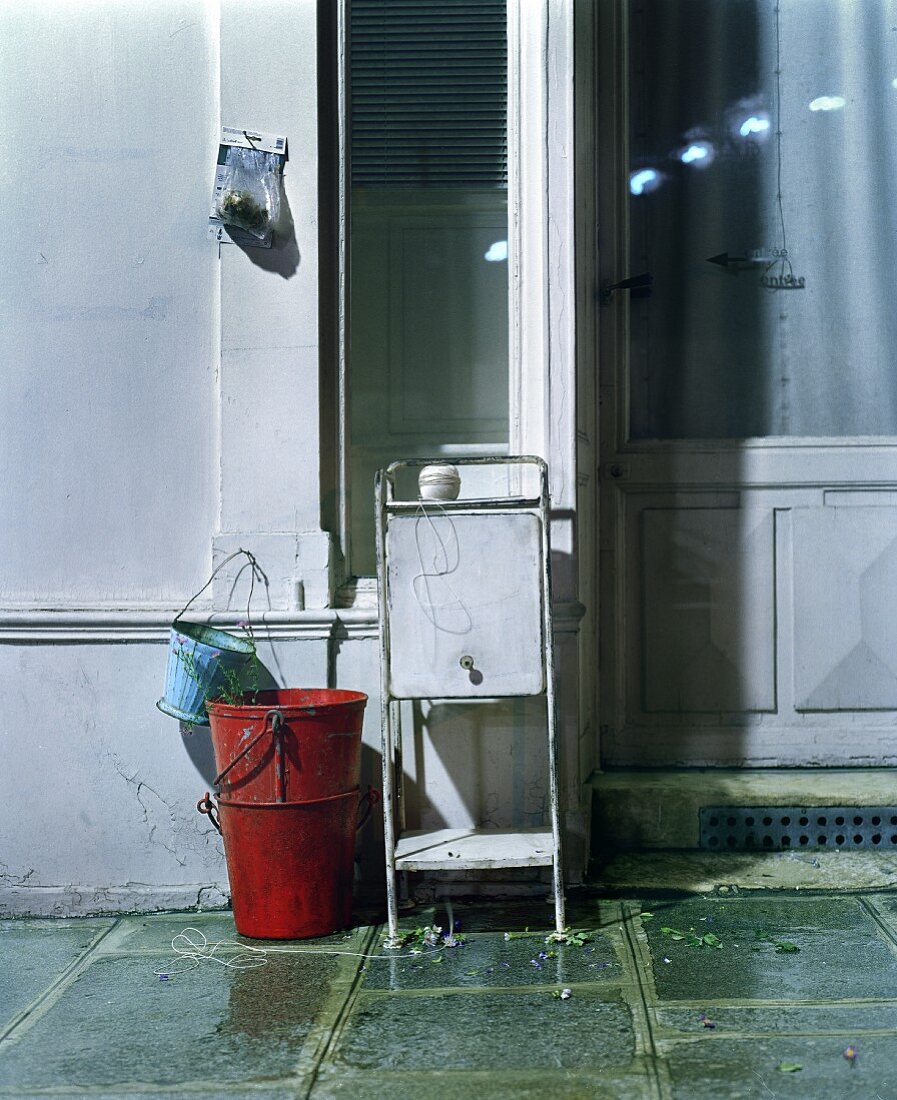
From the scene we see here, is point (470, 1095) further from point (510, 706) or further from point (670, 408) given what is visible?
point (670, 408)

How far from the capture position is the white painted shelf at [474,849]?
3182 mm

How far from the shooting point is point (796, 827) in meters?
3.82

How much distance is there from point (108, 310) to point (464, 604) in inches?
60.6

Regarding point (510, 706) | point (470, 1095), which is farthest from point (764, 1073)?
point (510, 706)

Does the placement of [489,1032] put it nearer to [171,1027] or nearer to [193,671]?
[171,1027]

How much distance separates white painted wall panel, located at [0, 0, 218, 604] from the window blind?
4.05 feet

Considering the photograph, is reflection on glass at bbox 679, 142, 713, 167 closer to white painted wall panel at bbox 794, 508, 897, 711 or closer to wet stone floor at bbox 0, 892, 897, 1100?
white painted wall panel at bbox 794, 508, 897, 711

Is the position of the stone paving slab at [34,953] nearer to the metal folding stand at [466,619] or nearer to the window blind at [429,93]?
the metal folding stand at [466,619]

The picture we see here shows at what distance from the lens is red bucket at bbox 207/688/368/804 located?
3.21 m

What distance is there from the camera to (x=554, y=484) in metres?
3.63

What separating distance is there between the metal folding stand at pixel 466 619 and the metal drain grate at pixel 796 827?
828mm

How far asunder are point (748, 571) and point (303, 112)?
2.22m

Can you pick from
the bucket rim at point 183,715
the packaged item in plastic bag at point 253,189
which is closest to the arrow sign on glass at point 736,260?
the packaged item in plastic bag at point 253,189

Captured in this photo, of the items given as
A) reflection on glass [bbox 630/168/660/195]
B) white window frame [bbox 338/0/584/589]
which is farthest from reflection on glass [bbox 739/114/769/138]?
white window frame [bbox 338/0/584/589]
